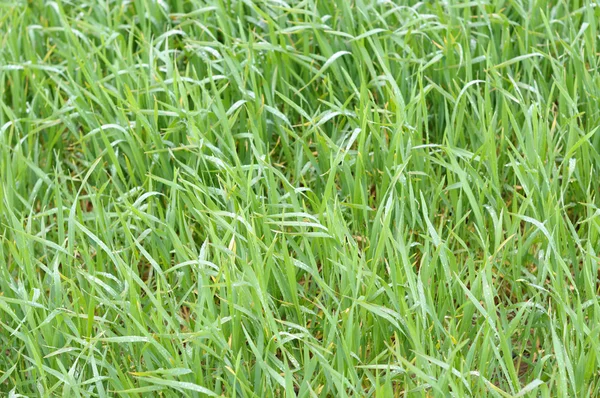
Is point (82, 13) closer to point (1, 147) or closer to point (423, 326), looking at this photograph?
point (1, 147)

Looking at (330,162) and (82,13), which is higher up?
(82,13)

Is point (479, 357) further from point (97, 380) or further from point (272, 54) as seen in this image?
point (272, 54)

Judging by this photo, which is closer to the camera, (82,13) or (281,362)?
(281,362)

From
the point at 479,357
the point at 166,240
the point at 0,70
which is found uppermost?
the point at 0,70

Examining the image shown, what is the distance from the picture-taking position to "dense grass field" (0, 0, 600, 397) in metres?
2.04

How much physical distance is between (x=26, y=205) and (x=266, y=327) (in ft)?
2.72

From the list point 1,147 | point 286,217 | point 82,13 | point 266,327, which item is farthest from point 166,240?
point 82,13

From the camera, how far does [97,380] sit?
6.63 feet

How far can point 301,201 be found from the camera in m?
2.48

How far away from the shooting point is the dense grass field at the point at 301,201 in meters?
2.04

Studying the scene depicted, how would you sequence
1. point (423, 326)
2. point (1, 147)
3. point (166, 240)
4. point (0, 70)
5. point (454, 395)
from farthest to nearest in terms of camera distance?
point (0, 70), point (1, 147), point (166, 240), point (423, 326), point (454, 395)

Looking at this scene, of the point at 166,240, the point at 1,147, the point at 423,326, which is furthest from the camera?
the point at 1,147

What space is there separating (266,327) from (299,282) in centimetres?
41

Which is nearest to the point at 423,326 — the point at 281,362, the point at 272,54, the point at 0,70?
the point at 281,362
